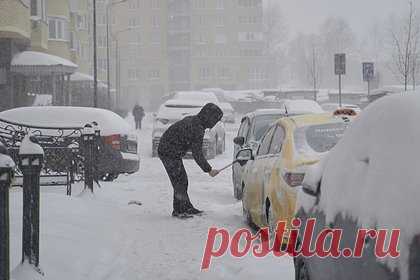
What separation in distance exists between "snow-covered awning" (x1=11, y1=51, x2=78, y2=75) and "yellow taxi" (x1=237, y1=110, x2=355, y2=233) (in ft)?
69.3

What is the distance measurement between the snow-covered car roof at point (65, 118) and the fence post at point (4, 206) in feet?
31.2

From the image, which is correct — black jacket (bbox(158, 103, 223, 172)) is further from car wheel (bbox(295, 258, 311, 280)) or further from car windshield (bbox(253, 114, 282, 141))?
car wheel (bbox(295, 258, 311, 280))

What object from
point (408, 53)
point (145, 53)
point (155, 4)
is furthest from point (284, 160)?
point (155, 4)

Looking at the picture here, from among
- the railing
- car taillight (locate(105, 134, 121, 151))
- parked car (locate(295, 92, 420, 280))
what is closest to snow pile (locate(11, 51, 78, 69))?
car taillight (locate(105, 134, 121, 151))

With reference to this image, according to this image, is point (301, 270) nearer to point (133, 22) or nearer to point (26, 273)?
point (26, 273)

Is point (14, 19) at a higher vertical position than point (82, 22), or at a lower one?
lower

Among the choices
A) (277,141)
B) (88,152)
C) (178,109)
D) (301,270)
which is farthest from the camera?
(178,109)

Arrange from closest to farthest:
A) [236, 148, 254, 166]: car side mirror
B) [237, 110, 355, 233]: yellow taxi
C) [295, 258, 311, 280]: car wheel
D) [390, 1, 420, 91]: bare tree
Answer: [295, 258, 311, 280]: car wheel < [237, 110, 355, 233]: yellow taxi < [236, 148, 254, 166]: car side mirror < [390, 1, 420, 91]: bare tree

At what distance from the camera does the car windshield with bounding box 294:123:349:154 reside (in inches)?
287

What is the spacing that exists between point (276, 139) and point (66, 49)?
117 feet

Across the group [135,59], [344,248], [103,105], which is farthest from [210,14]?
[344,248]

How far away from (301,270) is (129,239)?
3627 mm

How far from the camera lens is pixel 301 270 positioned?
4.81 meters

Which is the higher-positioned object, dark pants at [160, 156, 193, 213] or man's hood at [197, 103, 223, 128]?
man's hood at [197, 103, 223, 128]
